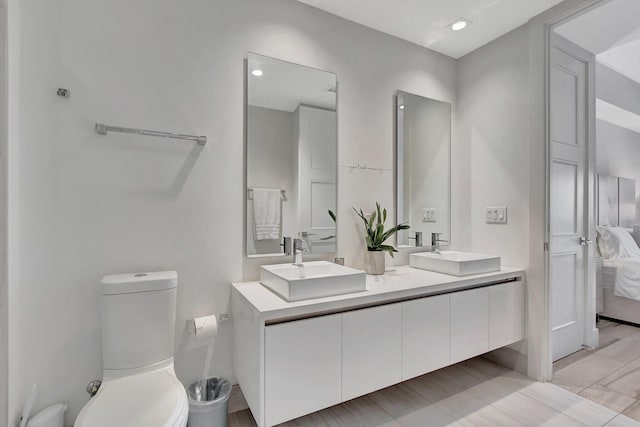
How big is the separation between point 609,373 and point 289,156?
262 cm

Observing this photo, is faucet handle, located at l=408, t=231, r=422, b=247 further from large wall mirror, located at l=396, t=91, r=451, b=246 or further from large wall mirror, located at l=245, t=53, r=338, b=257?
large wall mirror, located at l=245, t=53, r=338, b=257

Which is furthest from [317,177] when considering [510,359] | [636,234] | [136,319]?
[636,234]

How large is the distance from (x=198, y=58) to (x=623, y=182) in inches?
215

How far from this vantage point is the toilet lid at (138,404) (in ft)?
3.38

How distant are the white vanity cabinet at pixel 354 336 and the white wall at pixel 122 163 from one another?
425mm

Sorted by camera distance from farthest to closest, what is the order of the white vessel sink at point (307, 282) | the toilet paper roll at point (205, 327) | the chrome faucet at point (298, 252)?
the chrome faucet at point (298, 252) < the toilet paper roll at point (205, 327) < the white vessel sink at point (307, 282)

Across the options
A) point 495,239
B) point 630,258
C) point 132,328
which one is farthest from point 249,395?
point 630,258

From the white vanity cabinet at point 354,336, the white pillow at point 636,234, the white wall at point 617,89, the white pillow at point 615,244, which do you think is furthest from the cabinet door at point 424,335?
the white pillow at point 636,234

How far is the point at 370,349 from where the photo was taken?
61.2 inches

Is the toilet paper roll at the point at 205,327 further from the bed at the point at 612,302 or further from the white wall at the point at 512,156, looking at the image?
the bed at the point at 612,302

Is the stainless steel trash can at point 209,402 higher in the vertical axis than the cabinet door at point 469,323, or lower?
lower

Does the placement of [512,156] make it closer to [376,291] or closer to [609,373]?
[376,291]

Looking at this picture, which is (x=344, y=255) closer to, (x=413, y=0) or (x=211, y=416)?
(x=211, y=416)

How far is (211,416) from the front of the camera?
1.46m
